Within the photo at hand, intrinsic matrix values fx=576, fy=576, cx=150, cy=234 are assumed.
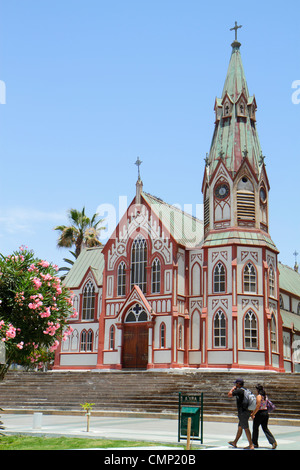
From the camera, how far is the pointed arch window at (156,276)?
42.8 meters

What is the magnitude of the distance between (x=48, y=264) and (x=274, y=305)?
27.7 m

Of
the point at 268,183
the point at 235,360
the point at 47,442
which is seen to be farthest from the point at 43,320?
the point at 268,183

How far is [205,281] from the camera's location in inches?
1620

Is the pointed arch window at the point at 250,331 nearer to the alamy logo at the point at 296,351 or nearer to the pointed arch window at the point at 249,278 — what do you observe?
the pointed arch window at the point at 249,278

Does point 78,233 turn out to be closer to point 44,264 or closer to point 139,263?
point 139,263

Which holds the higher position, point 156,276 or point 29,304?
point 156,276

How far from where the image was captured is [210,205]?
43312mm

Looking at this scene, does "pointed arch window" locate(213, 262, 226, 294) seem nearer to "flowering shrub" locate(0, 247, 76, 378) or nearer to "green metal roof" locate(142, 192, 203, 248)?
"green metal roof" locate(142, 192, 203, 248)

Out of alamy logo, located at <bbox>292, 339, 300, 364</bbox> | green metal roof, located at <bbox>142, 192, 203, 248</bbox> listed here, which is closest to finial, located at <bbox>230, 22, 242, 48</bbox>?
green metal roof, located at <bbox>142, 192, 203, 248</bbox>

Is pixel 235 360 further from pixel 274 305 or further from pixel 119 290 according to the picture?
pixel 119 290

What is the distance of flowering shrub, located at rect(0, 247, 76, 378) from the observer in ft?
53.3

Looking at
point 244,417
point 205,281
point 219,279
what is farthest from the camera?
point 205,281

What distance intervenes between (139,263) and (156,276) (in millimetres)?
1979

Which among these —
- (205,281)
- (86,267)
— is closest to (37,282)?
(205,281)
